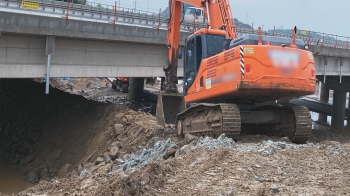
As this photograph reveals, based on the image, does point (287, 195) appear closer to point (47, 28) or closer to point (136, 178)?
point (136, 178)

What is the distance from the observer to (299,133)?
30.0ft

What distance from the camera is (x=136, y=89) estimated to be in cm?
2692

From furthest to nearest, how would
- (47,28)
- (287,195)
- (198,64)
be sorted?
1. (47,28)
2. (198,64)
3. (287,195)

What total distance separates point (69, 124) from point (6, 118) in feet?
12.3

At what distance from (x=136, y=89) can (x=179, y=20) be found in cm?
1483

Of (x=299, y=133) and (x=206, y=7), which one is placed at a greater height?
(x=206, y=7)

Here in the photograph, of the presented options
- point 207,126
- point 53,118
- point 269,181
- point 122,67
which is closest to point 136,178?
point 269,181

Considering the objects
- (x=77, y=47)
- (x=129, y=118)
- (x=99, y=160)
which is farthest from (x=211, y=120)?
(x=77, y=47)

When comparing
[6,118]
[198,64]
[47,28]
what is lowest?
[6,118]

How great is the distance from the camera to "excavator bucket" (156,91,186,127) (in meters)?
12.5

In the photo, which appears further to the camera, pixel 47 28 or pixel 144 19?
pixel 144 19

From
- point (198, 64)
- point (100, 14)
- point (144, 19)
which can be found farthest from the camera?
point (144, 19)

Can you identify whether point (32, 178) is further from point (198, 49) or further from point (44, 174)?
point (198, 49)

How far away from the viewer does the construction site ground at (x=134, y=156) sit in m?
5.44
